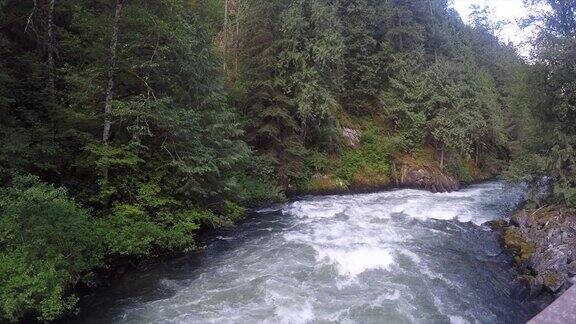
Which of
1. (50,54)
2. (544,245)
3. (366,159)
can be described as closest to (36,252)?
(50,54)

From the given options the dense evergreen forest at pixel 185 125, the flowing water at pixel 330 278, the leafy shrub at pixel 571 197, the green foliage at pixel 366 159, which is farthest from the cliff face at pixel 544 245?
the green foliage at pixel 366 159

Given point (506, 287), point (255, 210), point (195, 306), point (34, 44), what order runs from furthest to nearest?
point (255, 210), point (34, 44), point (506, 287), point (195, 306)

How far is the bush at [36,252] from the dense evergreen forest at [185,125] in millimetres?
32

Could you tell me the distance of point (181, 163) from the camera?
11.8m

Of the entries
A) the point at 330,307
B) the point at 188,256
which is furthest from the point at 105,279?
the point at 330,307

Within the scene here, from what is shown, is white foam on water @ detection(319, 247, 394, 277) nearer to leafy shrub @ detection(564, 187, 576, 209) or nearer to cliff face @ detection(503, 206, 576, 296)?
cliff face @ detection(503, 206, 576, 296)

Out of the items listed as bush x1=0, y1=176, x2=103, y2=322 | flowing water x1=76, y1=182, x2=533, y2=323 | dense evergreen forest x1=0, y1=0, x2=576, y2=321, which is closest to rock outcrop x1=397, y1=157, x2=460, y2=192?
dense evergreen forest x1=0, y1=0, x2=576, y2=321

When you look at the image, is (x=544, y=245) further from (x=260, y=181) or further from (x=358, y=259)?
(x=260, y=181)

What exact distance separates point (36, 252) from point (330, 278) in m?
6.36

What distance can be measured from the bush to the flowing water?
3.30 ft

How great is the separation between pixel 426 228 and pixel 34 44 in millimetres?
14464

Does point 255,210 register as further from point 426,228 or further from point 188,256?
point 426,228

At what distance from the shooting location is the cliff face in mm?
9828

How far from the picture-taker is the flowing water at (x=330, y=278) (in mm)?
8258
